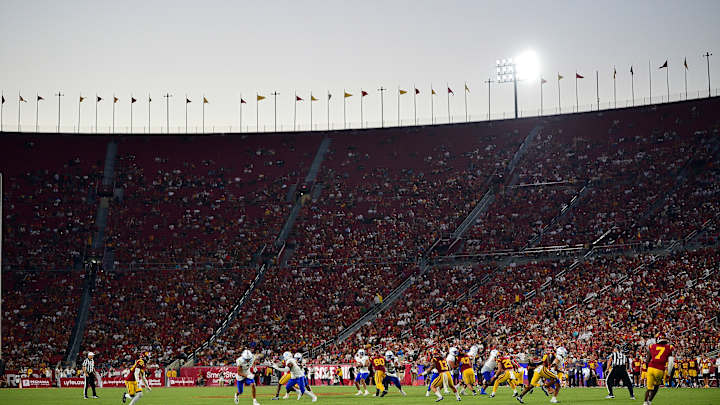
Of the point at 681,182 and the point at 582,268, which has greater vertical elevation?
the point at 681,182

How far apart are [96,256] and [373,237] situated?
2185 centimetres

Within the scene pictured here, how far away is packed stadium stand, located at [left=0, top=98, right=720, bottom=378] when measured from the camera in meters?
57.7

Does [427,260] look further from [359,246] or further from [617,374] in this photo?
[617,374]

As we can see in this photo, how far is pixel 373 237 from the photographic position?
69312 mm

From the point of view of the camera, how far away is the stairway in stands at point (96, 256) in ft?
204

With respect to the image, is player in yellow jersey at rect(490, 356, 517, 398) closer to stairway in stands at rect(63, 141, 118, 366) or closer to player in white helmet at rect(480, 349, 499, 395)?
player in white helmet at rect(480, 349, 499, 395)

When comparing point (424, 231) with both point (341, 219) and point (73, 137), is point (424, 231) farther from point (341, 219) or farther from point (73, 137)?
point (73, 137)

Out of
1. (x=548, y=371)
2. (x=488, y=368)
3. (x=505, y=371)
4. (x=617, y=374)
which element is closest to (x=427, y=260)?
(x=488, y=368)

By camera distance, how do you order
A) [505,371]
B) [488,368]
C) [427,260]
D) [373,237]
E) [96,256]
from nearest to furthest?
[505,371] → [488,368] → [427,260] → [373,237] → [96,256]

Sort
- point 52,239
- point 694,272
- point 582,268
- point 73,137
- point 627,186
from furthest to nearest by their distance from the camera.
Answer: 1. point 73,137
2. point 52,239
3. point 627,186
4. point 582,268
5. point 694,272

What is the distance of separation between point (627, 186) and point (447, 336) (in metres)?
18.7

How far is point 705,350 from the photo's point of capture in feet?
150

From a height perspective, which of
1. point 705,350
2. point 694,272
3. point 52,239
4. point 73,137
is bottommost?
point 705,350

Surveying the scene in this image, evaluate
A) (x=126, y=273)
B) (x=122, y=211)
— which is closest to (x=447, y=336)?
(x=126, y=273)
